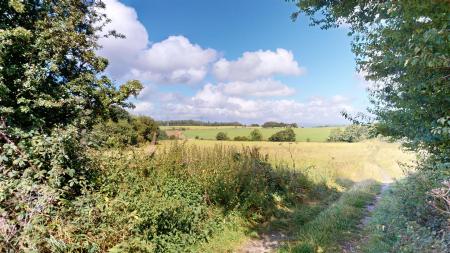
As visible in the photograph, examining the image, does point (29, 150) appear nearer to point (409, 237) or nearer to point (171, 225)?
point (171, 225)

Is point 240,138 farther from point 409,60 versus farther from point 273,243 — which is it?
point 409,60

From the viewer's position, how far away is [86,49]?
10492mm

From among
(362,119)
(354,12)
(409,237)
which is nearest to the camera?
(409,237)

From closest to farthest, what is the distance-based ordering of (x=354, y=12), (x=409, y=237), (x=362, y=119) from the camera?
(x=409, y=237)
(x=354, y=12)
(x=362, y=119)

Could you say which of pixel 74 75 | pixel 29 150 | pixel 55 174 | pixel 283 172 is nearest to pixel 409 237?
pixel 55 174

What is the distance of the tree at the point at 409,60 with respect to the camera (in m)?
4.47

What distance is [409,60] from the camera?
443cm

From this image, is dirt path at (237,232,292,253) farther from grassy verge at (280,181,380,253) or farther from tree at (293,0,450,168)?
tree at (293,0,450,168)

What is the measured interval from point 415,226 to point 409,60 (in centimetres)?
294

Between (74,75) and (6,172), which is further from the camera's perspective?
(74,75)

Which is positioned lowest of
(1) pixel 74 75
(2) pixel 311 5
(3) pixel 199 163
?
(3) pixel 199 163

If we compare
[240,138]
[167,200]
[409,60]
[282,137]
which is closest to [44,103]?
[167,200]

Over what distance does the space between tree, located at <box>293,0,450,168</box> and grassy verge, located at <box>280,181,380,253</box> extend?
9.43 feet

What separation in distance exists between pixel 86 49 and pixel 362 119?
9.78 meters
